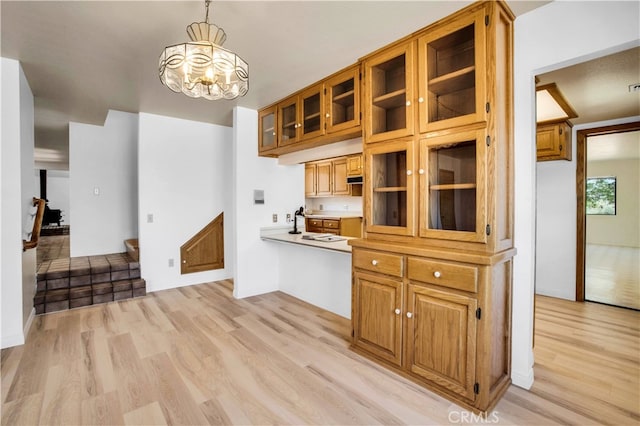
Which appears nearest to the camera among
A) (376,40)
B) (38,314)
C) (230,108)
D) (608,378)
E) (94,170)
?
(608,378)

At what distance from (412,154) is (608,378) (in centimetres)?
213

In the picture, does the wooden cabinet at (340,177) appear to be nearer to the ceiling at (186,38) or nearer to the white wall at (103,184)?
the ceiling at (186,38)

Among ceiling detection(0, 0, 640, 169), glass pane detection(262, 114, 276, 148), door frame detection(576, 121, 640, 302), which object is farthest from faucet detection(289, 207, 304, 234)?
door frame detection(576, 121, 640, 302)

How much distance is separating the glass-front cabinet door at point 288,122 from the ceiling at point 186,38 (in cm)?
13

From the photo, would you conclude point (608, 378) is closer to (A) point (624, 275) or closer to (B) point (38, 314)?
(A) point (624, 275)

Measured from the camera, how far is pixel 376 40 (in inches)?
91.8

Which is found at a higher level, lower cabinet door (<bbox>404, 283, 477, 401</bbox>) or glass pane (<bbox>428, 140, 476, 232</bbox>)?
glass pane (<bbox>428, 140, 476, 232</bbox>)

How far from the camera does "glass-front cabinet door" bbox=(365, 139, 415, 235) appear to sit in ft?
7.18

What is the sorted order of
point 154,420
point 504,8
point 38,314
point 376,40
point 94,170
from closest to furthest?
point 154,420, point 504,8, point 376,40, point 38,314, point 94,170

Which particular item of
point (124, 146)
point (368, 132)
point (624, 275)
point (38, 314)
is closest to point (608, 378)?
point (368, 132)

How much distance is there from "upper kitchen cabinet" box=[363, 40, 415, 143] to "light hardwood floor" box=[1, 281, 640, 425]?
5.96 ft

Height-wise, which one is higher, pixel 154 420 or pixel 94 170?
pixel 94 170

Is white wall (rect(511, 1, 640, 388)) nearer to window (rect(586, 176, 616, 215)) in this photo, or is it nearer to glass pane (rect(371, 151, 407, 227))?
glass pane (rect(371, 151, 407, 227))

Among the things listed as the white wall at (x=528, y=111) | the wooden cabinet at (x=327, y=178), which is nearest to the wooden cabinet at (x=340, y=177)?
the wooden cabinet at (x=327, y=178)
